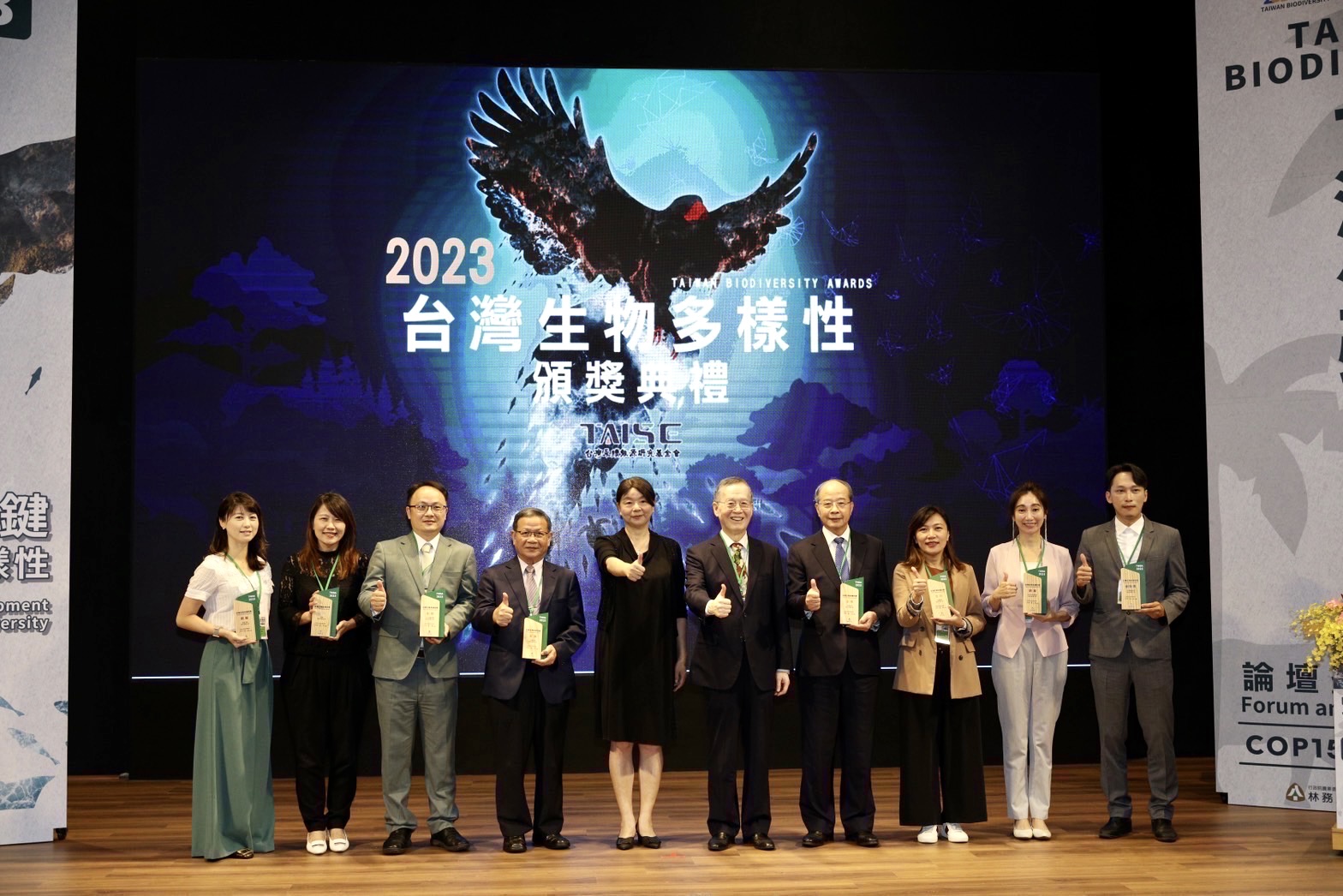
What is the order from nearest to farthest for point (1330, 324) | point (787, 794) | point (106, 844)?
point (106, 844) < point (1330, 324) < point (787, 794)

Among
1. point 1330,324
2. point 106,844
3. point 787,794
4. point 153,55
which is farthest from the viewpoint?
point 153,55

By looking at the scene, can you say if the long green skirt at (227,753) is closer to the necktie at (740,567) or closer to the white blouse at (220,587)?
the white blouse at (220,587)

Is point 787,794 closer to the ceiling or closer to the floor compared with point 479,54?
closer to the floor

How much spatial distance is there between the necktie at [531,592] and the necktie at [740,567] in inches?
33.9

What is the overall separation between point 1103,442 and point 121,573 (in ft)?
19.4

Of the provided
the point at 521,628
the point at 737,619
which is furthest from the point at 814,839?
the point at 521,628

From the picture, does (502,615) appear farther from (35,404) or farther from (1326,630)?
(1326,630)

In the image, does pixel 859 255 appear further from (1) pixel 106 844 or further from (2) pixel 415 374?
(1) pixel 106 844

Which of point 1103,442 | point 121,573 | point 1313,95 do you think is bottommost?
point 121,573

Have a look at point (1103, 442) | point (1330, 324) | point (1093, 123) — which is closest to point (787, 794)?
point (1103, 442)

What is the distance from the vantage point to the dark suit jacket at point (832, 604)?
559 centimetres

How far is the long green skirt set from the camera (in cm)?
539

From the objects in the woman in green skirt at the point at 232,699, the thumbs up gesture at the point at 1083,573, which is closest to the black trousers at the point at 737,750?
the thumbs up gesture at the point at 1083,573

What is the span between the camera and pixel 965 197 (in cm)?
795
